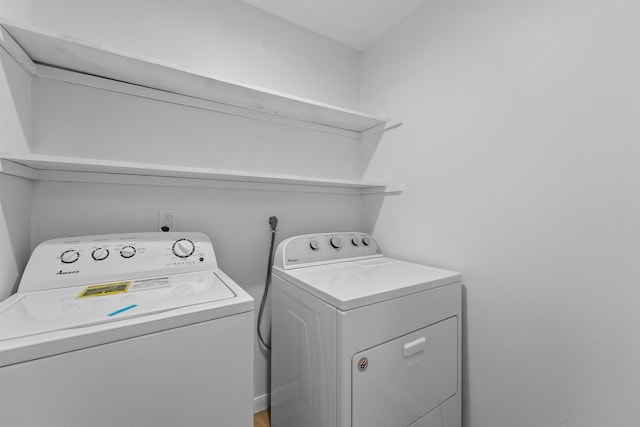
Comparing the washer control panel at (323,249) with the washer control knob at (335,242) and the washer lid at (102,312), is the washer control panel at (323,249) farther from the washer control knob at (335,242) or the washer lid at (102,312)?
the washer lid at (102,312)

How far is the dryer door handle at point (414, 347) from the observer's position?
98cm

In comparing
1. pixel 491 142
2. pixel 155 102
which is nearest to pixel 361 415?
pixel 491 142

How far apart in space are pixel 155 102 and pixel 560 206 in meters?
1.86

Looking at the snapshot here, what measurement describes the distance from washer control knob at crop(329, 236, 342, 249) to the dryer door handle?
67cm

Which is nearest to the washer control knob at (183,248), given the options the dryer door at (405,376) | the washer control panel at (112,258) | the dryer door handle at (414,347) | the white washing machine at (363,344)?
the washer control panel at (112,258)

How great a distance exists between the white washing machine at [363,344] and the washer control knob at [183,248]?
43 cm

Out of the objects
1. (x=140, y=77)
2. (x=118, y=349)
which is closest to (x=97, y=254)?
(x=118, y=349)

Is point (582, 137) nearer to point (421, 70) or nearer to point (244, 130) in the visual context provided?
point (421, 70)

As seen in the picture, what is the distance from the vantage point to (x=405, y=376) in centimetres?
98

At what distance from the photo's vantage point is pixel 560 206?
96 cm

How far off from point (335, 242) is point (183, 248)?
816 millimetres

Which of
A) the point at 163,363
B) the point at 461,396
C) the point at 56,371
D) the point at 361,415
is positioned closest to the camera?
the point at 56,371

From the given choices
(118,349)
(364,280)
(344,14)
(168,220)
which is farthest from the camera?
(344,14)

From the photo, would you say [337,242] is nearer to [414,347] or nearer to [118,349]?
[414,347]
